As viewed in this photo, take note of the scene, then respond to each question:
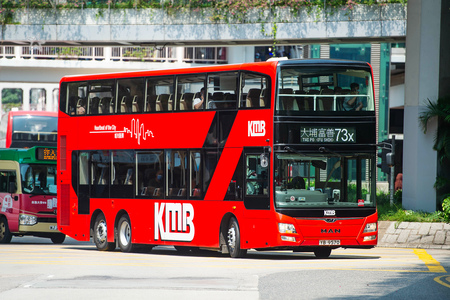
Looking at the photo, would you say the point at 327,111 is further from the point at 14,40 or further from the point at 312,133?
the point at 14,40

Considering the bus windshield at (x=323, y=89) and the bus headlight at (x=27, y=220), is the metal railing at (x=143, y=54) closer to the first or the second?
the bus headlight at (x=27, y=220)

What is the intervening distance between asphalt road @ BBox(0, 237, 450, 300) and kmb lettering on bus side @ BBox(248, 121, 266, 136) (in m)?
2.60

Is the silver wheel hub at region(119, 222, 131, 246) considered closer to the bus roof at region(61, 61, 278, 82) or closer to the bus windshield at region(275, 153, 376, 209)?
the bus roof at region(61, 61, 278, 82)

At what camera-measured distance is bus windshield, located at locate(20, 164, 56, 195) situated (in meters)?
26.3

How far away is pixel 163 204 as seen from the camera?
20.1 meters

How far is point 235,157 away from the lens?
18500 mm

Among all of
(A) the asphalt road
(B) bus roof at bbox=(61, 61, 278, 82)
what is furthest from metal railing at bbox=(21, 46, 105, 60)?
(A) the asphalt road

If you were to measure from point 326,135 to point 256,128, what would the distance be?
56.8 inches

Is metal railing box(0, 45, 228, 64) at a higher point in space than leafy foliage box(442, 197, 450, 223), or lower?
higher

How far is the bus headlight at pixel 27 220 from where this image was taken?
25906 mm

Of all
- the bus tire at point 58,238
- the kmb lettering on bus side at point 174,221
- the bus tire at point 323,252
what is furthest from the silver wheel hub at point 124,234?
the bus tire at point 58,238

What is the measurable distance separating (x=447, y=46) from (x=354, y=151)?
9109mm

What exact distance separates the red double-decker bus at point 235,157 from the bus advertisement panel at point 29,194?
4.19m

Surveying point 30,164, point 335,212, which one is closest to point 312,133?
point 335,212
